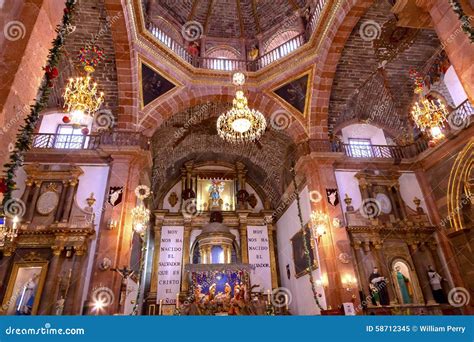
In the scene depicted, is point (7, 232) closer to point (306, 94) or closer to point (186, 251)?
point (186, 251)

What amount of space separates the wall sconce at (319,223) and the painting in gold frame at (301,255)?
2.54ft

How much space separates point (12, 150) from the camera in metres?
3.99

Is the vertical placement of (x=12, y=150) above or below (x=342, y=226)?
below

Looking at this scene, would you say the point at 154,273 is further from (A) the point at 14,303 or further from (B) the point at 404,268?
(B) the point at 404,268

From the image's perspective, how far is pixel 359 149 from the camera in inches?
520

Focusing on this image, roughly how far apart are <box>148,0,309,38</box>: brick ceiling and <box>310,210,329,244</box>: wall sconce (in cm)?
932

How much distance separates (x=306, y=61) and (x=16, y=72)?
9.78 m

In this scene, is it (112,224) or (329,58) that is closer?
(112,224)

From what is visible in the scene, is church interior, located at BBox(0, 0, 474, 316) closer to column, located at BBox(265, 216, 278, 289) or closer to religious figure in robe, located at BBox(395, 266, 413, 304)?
religious figure in robe, located at BBox(395, 266, 413, 304)

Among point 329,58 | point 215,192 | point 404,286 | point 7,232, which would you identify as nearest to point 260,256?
point 215,192

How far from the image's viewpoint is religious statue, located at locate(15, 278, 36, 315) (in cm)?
852

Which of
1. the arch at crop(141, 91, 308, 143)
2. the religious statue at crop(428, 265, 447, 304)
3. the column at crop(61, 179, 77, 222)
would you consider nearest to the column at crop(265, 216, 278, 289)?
the arch at crop(141, 91, 308, 143)

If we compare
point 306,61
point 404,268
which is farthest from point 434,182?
point 306,61

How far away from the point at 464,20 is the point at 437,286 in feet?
30.6
